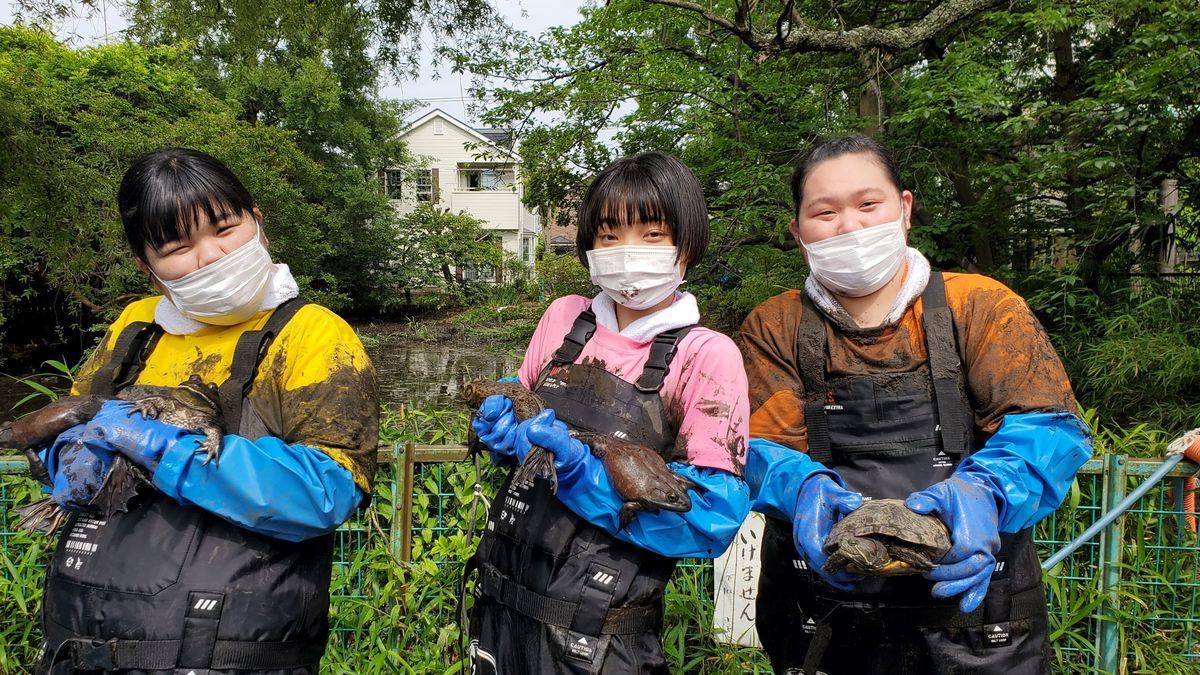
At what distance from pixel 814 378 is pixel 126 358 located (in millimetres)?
1894

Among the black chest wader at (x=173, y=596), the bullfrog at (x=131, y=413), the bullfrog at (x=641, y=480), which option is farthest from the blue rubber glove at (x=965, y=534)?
the bullfrog at (x=131, y=413)

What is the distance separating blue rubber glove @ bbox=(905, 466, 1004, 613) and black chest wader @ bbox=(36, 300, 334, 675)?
1.52 m

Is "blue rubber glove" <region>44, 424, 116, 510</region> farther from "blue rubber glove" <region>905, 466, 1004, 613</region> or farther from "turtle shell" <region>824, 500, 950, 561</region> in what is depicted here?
"blue rubber glove" <region>905, 466, 1004, 613</region>

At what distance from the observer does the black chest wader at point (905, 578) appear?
1777 millimetres

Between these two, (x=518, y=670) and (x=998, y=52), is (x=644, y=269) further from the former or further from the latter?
(x=998, y=52)

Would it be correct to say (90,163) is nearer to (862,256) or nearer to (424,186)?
(862,256)

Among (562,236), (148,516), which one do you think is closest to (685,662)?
(148,516)

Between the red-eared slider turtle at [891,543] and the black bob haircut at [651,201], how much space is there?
85 cm

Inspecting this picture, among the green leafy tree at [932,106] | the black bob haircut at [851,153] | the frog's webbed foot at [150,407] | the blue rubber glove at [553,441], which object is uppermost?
the green leafy tree at [932,106]

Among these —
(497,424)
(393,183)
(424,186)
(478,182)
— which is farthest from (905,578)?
(478,182)

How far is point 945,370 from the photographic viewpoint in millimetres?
1853

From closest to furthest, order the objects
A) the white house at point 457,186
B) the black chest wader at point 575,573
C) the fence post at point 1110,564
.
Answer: the black chest wader at point 575,573 → the fence post at point 1110,564 → the white house at point 457,186

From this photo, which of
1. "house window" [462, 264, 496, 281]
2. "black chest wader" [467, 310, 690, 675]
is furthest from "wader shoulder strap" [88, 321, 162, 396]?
"house window" [462, 264, 496, 281]

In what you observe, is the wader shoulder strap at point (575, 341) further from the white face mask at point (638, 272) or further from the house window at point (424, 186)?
the house window at point (424, 186)
